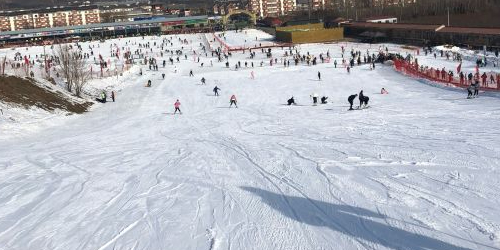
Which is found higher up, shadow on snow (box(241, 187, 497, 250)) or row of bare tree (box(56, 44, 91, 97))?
row of bare tree (box(56, 44, 91, 97))

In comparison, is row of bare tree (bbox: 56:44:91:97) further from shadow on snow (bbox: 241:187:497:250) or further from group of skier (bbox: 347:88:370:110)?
shadow on snow (bbox: 241:187:497:250)

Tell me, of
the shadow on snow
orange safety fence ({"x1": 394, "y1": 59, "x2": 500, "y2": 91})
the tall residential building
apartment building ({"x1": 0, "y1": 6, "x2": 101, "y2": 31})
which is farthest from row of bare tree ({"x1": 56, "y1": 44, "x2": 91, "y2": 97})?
the tall residential building

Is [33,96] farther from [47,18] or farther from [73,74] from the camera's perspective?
[47,18]

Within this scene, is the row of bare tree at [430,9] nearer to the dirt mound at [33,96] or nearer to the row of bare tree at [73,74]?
the row of bare tree at [73,74]

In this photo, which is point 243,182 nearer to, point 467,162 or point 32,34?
point 467,162

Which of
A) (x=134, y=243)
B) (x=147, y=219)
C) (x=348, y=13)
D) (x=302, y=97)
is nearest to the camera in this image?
(x=134, y=243)

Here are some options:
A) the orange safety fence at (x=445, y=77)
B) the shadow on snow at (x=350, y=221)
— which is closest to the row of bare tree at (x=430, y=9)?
the orange safety fence at (x=445, y=77)

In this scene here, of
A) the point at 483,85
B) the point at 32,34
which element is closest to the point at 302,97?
the point at 483,85
